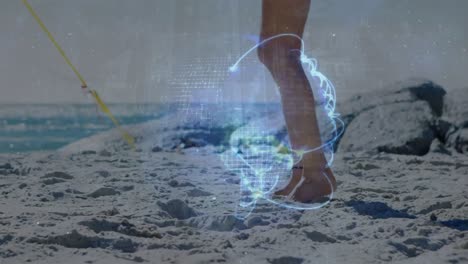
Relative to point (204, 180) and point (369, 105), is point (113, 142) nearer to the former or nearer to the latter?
point (369, 105)

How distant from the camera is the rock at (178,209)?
1946 millimetres

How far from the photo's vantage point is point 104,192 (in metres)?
2.35

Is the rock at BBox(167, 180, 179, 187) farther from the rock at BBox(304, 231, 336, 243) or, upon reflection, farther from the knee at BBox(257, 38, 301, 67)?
the rock at BBox(304, 231, 336, 243)

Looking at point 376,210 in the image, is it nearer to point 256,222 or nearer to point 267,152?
point 256,222

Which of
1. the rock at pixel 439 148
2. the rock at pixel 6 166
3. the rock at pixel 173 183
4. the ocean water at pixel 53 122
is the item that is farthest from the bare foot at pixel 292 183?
the rock at pixel 439 148

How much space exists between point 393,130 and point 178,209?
9.56ft

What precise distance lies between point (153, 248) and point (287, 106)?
91cm

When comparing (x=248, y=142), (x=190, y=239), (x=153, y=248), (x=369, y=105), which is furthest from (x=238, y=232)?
(x=369, y=105)

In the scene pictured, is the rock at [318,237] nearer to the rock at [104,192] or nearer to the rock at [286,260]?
the rock at [286,260]

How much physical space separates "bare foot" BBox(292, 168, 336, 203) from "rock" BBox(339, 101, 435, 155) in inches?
88.2

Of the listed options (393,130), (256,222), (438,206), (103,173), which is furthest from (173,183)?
(393,130)

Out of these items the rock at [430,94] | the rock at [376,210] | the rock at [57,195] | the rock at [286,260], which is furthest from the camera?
the rock at [430,94]

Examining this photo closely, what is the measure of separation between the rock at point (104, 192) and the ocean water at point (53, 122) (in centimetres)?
166

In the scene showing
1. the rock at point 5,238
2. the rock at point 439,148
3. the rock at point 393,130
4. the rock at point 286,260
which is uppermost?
the rock at point 393,130
